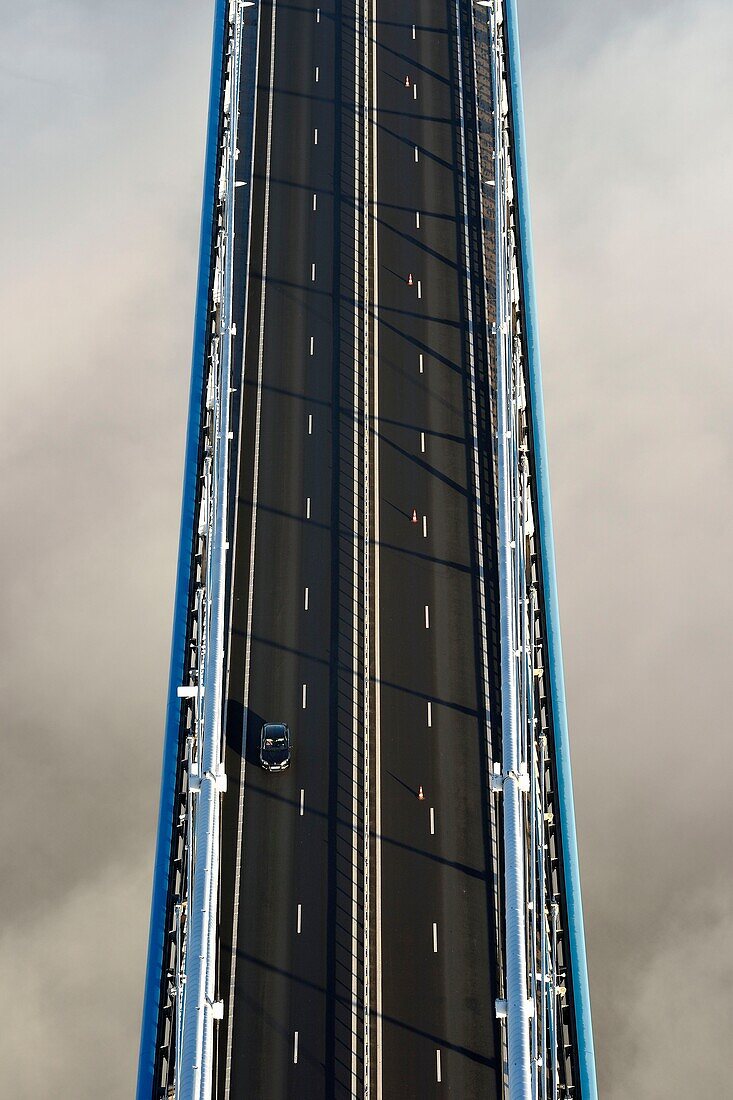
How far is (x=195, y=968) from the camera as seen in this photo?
75.6 metres

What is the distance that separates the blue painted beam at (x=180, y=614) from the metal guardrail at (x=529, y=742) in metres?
21.2

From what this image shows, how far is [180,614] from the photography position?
9262cm

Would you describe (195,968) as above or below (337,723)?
below

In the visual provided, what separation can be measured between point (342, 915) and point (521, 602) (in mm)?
24735

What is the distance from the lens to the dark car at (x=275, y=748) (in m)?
90.4

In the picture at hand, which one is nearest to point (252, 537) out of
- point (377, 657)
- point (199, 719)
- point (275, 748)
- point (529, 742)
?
point (377, 657)

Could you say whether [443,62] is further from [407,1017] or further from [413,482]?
[407,1017]

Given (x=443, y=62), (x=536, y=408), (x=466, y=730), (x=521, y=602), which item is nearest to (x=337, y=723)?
(x=466, y=730)

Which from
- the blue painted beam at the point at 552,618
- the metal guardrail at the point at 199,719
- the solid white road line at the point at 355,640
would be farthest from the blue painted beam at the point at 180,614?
the blue painted beam at the point at 552,618

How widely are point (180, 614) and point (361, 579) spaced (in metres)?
14.5

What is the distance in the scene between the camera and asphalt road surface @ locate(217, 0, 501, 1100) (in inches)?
3278

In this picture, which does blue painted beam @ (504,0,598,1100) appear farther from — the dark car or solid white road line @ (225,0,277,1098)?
solid white road line @ (225,0,277,1098)

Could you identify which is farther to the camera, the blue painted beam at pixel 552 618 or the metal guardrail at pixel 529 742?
the blue painted beam at pixel 552 618

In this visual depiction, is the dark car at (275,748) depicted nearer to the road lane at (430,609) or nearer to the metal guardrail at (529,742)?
the road lane at (430,609)
